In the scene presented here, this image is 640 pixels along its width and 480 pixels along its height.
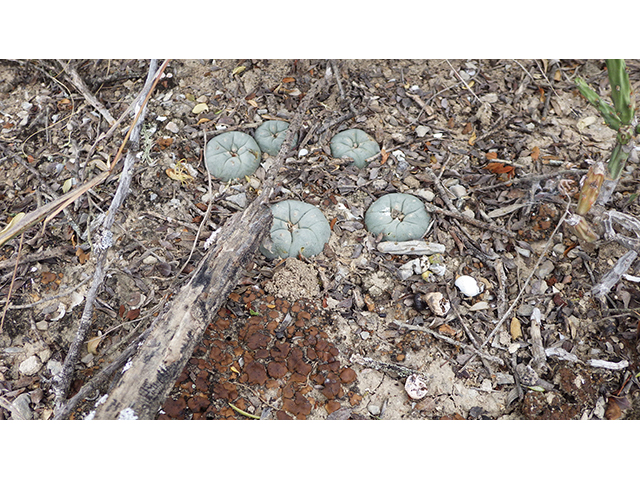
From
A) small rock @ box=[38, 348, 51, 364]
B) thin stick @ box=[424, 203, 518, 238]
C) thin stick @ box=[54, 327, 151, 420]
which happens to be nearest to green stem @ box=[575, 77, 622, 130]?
thin stick @ box=[424, 203, 518, 238]

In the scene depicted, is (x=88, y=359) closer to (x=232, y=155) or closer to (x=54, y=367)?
(x=54, y=367)

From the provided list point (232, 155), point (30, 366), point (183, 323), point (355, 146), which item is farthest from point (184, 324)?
point (355, 146)

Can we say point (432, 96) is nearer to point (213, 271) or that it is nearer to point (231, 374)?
point (213, 271)

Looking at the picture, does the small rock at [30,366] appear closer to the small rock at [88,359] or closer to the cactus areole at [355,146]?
the small rock at [88,359]

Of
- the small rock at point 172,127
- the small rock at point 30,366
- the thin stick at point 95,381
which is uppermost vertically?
the small rock at point 172,127

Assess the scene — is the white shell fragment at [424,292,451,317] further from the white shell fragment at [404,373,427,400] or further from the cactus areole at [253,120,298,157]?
the cactus areole at [253,120,298,157]

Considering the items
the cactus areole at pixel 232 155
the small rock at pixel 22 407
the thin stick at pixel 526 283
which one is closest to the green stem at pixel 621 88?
the thin stick at pixel 526 283

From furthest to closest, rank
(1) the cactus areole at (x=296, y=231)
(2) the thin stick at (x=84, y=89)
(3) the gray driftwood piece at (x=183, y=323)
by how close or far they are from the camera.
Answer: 1. (2) the thin stick at (x=84, y=89)
2. (1) the cactus areole at (x=296, y=231)
3. (3) the gray driftwood piece at (x=183, y=323)
